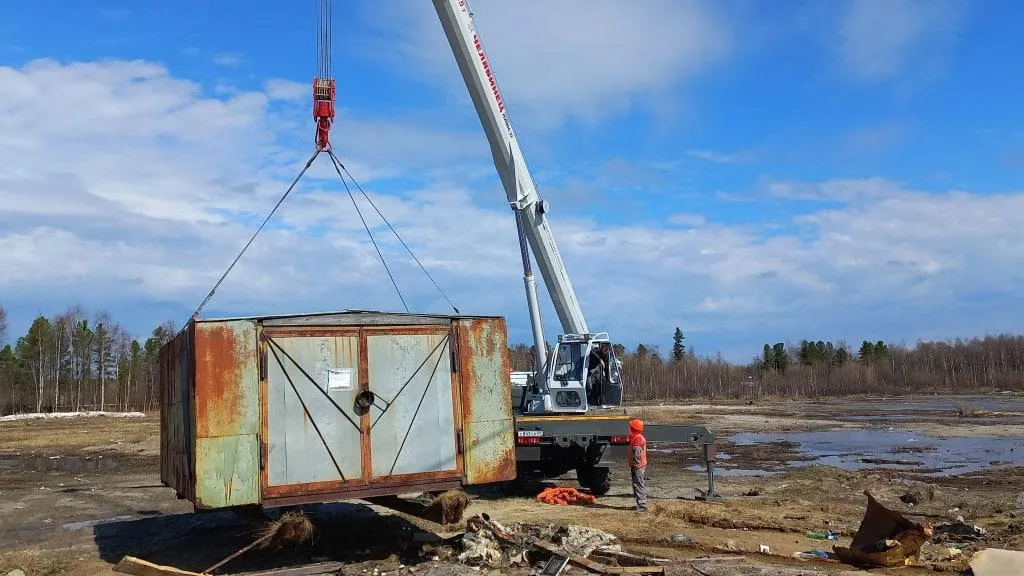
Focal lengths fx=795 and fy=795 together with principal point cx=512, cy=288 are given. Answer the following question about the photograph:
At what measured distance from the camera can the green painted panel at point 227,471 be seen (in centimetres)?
851

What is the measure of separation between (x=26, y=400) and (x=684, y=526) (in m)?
81.3

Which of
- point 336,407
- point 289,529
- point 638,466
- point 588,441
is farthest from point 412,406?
point 588,441

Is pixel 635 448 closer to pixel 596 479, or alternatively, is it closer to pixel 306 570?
Result: pixel 596 479

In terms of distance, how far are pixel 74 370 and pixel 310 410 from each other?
275 ft

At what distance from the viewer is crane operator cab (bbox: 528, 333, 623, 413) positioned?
51.0 feet

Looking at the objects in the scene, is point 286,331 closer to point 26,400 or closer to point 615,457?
point 615,457

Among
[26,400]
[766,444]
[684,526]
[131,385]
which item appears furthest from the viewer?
[131,385]

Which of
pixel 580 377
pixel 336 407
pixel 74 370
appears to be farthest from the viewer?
pixel 74 370

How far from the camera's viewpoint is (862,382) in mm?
87688

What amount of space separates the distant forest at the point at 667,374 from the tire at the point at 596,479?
64.3 metres

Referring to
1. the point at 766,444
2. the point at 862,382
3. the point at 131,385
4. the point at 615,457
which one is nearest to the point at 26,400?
the point at 131,385

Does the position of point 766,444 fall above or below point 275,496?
below

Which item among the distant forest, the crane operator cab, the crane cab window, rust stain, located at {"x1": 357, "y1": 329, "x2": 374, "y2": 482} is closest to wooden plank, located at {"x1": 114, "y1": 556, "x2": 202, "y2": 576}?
rust stain, located at {"x1": 357, "y1": 329, "x2": 374, "y2": 482}

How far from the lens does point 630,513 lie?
42.2 ft
